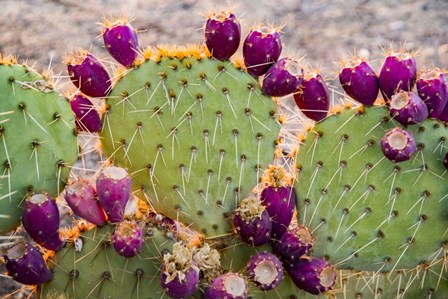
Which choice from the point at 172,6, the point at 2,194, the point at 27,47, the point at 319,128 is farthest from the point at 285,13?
the point at 2,194

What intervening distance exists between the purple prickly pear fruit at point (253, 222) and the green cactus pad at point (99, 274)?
173 mm

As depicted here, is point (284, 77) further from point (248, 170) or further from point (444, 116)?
point (444, 116)

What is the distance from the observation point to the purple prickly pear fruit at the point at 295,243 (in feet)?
4.88

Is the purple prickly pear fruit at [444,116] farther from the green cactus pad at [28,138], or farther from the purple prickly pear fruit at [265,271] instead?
the green cactus pad at [28,138]

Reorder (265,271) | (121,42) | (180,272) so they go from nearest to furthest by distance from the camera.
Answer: (180,272)
(265,271)
(121,42)

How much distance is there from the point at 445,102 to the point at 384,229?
0.28 metres

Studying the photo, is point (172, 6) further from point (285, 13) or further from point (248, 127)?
point (248, 127)

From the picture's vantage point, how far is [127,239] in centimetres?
139

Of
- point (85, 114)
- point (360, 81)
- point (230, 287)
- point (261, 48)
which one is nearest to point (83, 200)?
point (85, 114)

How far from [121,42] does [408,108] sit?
21.9 inches

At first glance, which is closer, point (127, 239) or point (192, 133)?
point (127, 239)

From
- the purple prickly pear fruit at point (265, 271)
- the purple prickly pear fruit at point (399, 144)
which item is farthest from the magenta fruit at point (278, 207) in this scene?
the purple prickly pear fruit at point (399, 144)

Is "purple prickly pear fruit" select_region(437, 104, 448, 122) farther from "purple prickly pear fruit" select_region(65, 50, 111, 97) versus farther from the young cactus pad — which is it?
"purple prickly pear fruit" select_region(65, 50, 111, 97)

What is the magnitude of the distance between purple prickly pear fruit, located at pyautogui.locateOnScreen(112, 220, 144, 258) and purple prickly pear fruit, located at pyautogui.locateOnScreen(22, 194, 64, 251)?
0.38 feet
